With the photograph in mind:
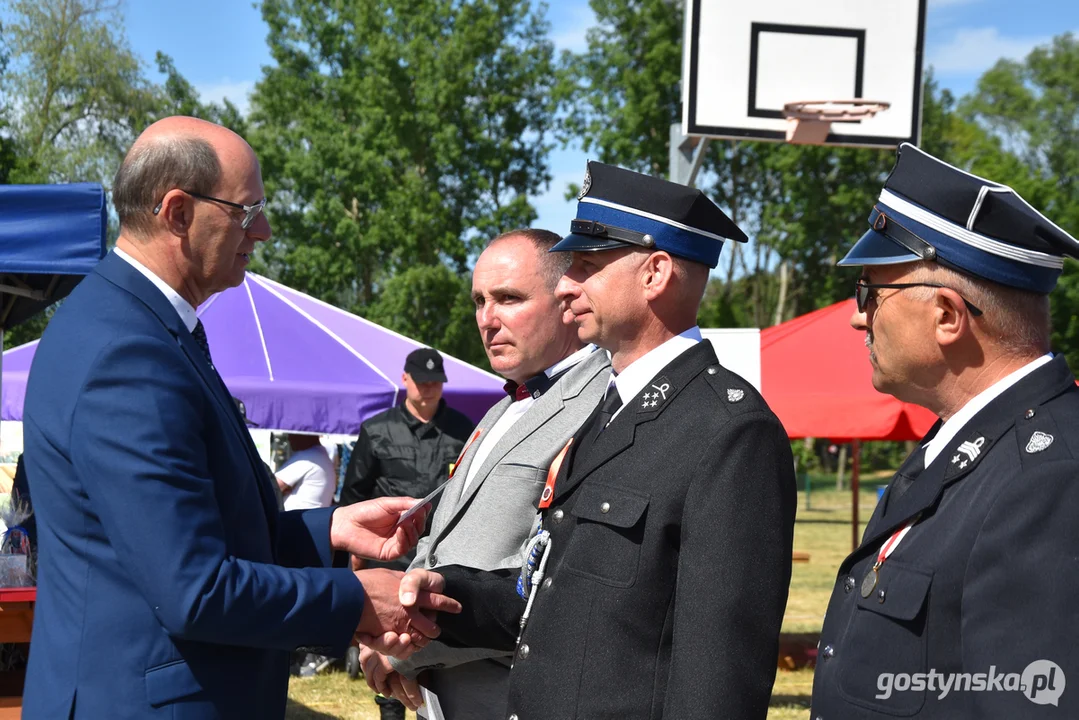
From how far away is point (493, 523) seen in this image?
2.87 meters

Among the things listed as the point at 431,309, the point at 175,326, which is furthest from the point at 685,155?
the point at 431,309

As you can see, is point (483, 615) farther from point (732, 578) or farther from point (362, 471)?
point (362, 471)

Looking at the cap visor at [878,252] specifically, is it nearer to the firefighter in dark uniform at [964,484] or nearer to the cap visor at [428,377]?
the firefighter in dark uniform at [964,484]

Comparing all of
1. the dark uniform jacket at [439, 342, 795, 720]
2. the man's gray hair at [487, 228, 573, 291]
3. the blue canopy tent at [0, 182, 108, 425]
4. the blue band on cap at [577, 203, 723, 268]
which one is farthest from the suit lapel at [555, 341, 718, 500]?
the blue canopy tent at [0, 182, 108, 425]

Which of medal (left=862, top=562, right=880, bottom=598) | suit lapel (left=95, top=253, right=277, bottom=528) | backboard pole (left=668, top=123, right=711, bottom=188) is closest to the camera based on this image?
medal (left=862, top=562, right=880, bottom=598)

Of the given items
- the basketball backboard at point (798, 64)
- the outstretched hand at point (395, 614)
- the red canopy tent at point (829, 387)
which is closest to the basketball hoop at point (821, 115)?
the basketball backboard at point (798, 64)

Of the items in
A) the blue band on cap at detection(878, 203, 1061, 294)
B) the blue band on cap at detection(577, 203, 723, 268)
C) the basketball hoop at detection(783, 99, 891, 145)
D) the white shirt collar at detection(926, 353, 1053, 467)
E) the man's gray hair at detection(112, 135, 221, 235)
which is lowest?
the white shirt collar at detection(926, 353, 1053, 467)

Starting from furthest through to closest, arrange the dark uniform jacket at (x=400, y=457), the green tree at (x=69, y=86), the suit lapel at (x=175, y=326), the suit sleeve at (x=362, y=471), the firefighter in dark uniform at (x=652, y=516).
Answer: the green tree at (x=69, y=86)
the suit sleeve at (x=362, y=471)
the dark uniform jacket at (x=400, y=457)
the suit lapel at (x=175, y=326)
the firefighter in dark uniform at (x=652, y=516)

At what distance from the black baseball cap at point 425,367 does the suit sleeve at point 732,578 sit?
597 cm

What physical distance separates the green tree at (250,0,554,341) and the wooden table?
3295 centimetres

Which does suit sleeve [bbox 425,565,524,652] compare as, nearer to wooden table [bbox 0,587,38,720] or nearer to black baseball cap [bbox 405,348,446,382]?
wooden table [bbox 0,587,38,720]

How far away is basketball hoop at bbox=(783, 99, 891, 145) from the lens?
942 centimetres

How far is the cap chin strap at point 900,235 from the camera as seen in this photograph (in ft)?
6.73

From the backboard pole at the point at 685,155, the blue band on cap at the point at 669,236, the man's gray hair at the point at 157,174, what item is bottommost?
the blue band on cap at the point at 669,236
